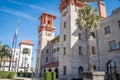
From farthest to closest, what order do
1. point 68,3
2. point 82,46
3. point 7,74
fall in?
point 7,74 → point 68,3 → point 82,46

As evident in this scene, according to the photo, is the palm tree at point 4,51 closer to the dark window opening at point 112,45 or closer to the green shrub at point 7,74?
the green shrub at point 7,74

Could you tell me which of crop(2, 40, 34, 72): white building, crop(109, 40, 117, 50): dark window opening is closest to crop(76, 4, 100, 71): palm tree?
crop(109, 40, 117, 50): dark window opening

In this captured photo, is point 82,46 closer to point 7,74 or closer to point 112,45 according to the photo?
point 112,45

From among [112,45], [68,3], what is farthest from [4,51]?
[112,45]

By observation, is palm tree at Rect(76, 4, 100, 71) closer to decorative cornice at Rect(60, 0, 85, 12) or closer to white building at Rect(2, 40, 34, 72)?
decorative cornice at Rect(60, 0, 85, 12)

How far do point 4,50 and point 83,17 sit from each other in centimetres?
3773

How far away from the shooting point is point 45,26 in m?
53.8

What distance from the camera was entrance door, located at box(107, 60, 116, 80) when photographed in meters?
26.1

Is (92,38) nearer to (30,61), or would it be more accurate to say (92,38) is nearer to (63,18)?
(63,18)

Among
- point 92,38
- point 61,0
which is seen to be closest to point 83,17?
point 92,38

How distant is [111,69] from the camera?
2681 cm

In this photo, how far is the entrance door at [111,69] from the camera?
85.6 ft

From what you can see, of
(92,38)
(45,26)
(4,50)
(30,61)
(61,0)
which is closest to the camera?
(92,38)

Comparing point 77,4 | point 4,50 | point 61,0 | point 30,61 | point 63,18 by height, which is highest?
point 61,0
